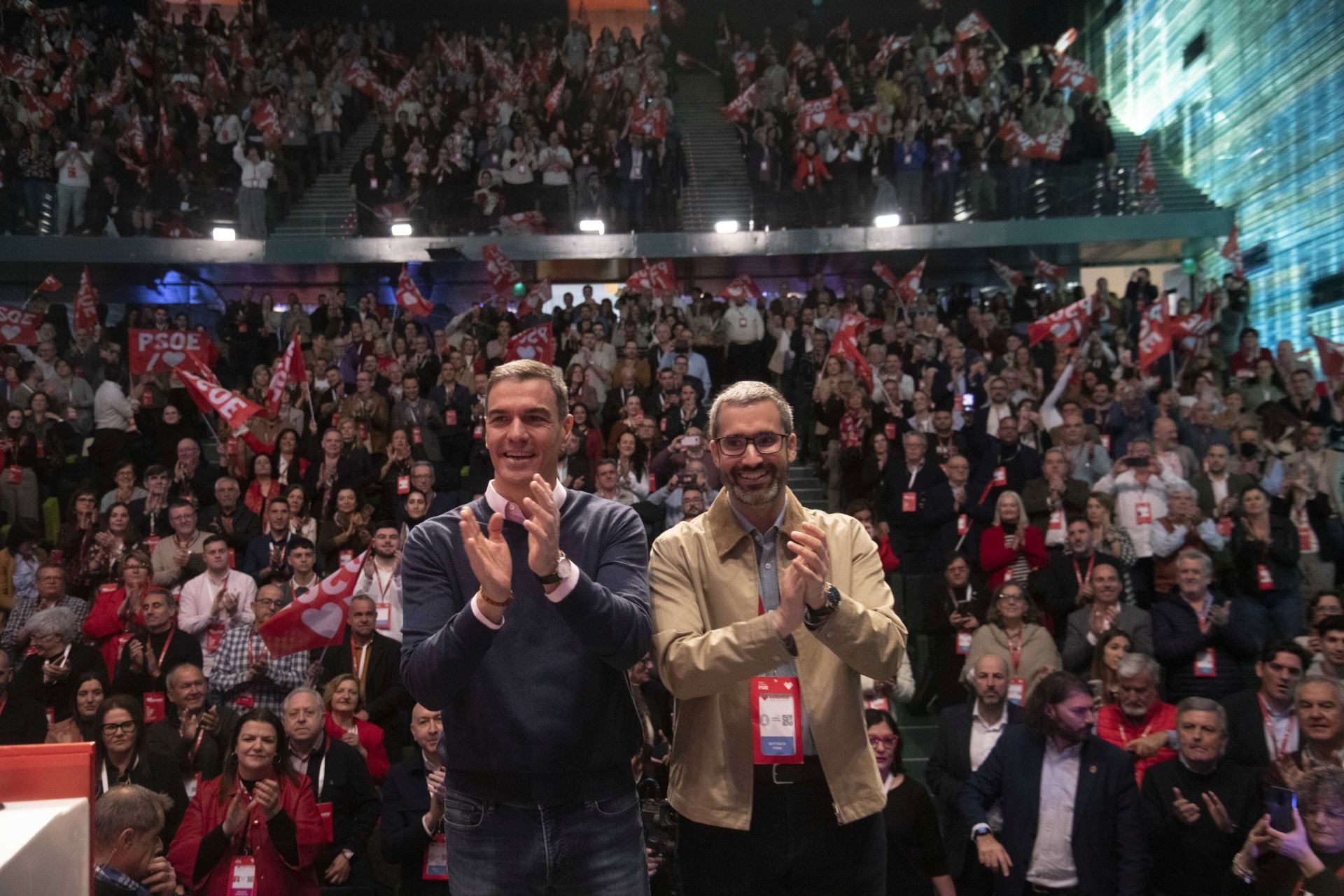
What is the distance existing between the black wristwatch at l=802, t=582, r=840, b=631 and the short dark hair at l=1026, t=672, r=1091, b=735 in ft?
8.50

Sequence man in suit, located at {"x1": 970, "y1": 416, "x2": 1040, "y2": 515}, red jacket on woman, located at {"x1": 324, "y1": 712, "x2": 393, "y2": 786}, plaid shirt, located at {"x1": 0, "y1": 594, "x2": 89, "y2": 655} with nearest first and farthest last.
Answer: red jacket on woman, located at {"x1": 324, "y1": 712, "x2": 393, "y2": 786}, plaid shirt, located at {"x1": 0, "y1": 594, "x2": 89, "y2": 655}, man in suit, located at {"x1": 970, "y1": 416, "x2": 1040, "y2": 515}

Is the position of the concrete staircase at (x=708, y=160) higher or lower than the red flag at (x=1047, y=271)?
higher

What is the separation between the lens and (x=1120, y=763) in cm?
465

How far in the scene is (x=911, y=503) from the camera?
898 cm

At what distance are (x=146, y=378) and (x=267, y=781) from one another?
8.46m

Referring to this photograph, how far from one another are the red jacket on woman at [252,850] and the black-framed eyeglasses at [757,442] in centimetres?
324

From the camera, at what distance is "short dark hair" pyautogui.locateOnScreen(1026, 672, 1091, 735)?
183 inches

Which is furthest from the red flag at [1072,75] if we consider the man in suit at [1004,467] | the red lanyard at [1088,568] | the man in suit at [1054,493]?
the red lanyard at [1088,568]

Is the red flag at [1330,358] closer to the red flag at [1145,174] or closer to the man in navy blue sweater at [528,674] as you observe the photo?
the red flag at [1145,174]

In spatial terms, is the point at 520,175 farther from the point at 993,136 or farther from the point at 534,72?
the point at 993,136

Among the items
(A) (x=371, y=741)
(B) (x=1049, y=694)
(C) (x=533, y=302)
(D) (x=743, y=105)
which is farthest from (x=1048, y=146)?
(A) (x=371, y=741)

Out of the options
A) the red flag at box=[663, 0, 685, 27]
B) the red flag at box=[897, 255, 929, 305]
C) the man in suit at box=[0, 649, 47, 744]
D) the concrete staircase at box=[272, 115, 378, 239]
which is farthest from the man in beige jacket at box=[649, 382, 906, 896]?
the red flag at box=[663, 0, 685, 27]

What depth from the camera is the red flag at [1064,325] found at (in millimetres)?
12094

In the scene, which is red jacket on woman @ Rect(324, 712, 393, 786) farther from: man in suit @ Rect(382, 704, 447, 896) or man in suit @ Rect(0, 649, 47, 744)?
man in suit @ Rect(0, 649, 47, 744)
